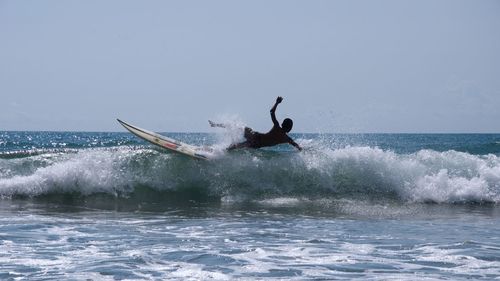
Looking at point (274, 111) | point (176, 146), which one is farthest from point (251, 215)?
point (176, 146)

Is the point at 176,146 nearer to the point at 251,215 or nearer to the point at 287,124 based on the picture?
the point at 287,124

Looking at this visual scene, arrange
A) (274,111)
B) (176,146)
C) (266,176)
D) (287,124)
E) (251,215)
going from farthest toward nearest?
(176,146), (266,176), (287,124), (274,111), (251,215)

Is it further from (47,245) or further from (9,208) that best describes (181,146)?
(47,245)

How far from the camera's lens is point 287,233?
920cm

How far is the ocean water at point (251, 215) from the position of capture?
22.7 ft

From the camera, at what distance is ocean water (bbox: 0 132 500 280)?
6918 millimetres

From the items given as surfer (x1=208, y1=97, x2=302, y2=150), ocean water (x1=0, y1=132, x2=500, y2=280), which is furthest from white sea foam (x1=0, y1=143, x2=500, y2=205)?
surfer (x1=208, y1=97, x2=302, y2=150)

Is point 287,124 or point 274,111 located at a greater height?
point 274,111

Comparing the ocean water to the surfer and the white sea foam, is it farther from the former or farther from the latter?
the surfer

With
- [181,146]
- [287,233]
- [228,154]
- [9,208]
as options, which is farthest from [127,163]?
[287,233]

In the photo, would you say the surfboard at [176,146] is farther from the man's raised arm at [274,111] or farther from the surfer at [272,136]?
the man's raised arm at [274,111]

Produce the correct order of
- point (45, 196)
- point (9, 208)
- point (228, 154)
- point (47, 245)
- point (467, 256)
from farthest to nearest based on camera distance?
point (228, 154)
point (45, 196)
point (9, 208)
point (47, 245)
point (467, 256)

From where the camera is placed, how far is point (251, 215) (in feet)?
37.5

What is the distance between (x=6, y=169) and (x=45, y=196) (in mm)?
2134
